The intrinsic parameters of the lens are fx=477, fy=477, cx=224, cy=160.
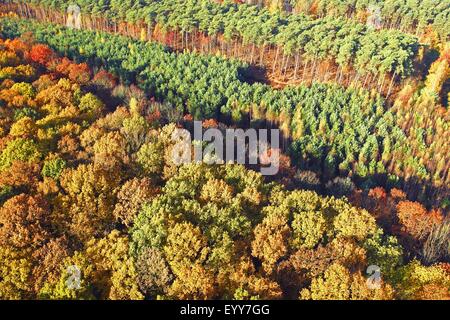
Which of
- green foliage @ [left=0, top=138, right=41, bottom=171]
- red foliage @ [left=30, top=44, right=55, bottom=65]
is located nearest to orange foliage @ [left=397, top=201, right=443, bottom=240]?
green foliage @ [left=0, top=138, right=41, bottom=171]

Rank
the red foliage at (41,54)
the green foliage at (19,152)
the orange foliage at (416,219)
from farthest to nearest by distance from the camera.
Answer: the red foliage at (41,54) < the orange foliage at (416,219) < the green foliage at (19,152)

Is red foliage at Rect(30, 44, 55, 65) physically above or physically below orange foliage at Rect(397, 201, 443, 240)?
above

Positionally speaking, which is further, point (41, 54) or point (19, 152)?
point (41, 54)

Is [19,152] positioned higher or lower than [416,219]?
higher

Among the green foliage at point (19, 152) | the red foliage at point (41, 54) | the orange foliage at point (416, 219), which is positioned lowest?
the orange foliage at point (416, 219)

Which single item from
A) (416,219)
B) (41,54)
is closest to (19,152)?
(41,54)

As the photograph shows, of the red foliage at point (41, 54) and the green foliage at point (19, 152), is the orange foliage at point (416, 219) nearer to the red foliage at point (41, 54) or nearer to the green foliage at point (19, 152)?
the green foliage at point (19, 152)

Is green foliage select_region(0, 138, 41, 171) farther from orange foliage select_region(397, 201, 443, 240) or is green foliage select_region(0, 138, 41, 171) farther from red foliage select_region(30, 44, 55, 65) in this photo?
orange foliage select_region(397, 201, 443, 240)

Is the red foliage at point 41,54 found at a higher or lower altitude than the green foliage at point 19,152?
higher

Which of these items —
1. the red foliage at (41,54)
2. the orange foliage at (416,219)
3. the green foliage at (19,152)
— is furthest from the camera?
the red foliage at (41,54)

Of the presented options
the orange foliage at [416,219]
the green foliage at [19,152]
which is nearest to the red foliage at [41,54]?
the green foliage at [19,152]

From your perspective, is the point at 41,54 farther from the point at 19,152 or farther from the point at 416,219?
the point at 416,219
